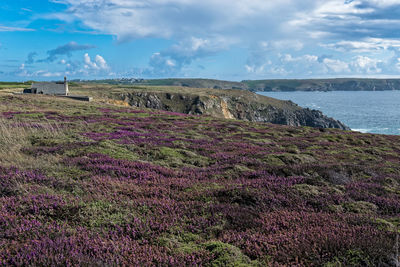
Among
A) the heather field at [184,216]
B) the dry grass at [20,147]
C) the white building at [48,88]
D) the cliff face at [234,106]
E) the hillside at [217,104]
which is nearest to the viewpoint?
the heather field at [184,216]

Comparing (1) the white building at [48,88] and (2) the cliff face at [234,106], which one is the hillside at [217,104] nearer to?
(2) the cliff face at [234,106]

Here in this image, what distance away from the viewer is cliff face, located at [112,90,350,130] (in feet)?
436

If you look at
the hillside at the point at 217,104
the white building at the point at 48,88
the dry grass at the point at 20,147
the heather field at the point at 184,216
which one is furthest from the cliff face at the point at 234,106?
the heather field at the point at 184,216

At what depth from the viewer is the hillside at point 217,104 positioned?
12875 cm

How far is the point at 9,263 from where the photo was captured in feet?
13.6

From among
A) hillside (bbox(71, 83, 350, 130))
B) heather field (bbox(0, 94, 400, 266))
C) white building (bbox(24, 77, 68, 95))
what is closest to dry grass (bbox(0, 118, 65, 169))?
heather field (bbox(0, 94, 400, 266))

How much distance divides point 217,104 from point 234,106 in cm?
2954

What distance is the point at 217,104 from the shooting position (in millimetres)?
147500

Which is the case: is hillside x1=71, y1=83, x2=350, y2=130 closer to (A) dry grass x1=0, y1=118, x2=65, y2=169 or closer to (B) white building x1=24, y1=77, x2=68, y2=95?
(B) white building x1=24, y1=77, x2=68, y2=95

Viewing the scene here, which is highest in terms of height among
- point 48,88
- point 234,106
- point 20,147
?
point 48,88

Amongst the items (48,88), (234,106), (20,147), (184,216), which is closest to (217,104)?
(234,106)

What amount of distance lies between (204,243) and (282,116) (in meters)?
180

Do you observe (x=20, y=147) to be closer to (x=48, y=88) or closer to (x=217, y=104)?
(x=48, y=88)

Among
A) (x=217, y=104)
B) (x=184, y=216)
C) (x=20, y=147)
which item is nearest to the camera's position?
(x=184, y=216)
